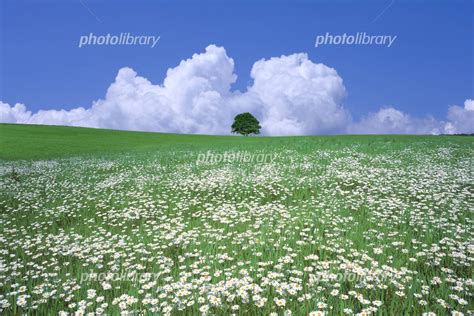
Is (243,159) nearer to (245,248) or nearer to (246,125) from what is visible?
(245,248)

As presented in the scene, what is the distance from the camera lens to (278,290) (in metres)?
3.94

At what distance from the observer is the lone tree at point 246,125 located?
91.5m

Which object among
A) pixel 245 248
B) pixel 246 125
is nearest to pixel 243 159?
pixel 245 248

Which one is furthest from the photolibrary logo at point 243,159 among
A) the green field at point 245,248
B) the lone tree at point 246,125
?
the lone tree at point 246,125

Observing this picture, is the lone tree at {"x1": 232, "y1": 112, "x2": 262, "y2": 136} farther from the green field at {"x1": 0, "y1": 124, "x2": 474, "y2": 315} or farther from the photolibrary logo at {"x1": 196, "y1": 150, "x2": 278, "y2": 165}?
the green field at {"x1": 0, "y1": 124, "x2": 474, "y2": 315}

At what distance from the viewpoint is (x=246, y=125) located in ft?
302

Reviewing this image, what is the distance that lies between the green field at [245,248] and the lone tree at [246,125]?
79.5 metres

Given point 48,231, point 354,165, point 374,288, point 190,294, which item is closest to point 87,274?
point 190,294

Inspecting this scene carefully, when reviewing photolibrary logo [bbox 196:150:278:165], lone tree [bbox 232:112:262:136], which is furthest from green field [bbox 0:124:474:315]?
lone tree [bbox 232:112:262:136]

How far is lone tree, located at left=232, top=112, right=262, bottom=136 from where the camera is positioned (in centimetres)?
9150

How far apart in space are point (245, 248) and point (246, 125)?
8740cm

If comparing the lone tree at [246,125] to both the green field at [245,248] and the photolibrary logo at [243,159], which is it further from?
the green field at [245,248]

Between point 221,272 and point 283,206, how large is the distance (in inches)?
157

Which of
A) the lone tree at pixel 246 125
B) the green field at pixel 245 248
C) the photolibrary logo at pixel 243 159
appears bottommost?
the green field at pixel 245 248
